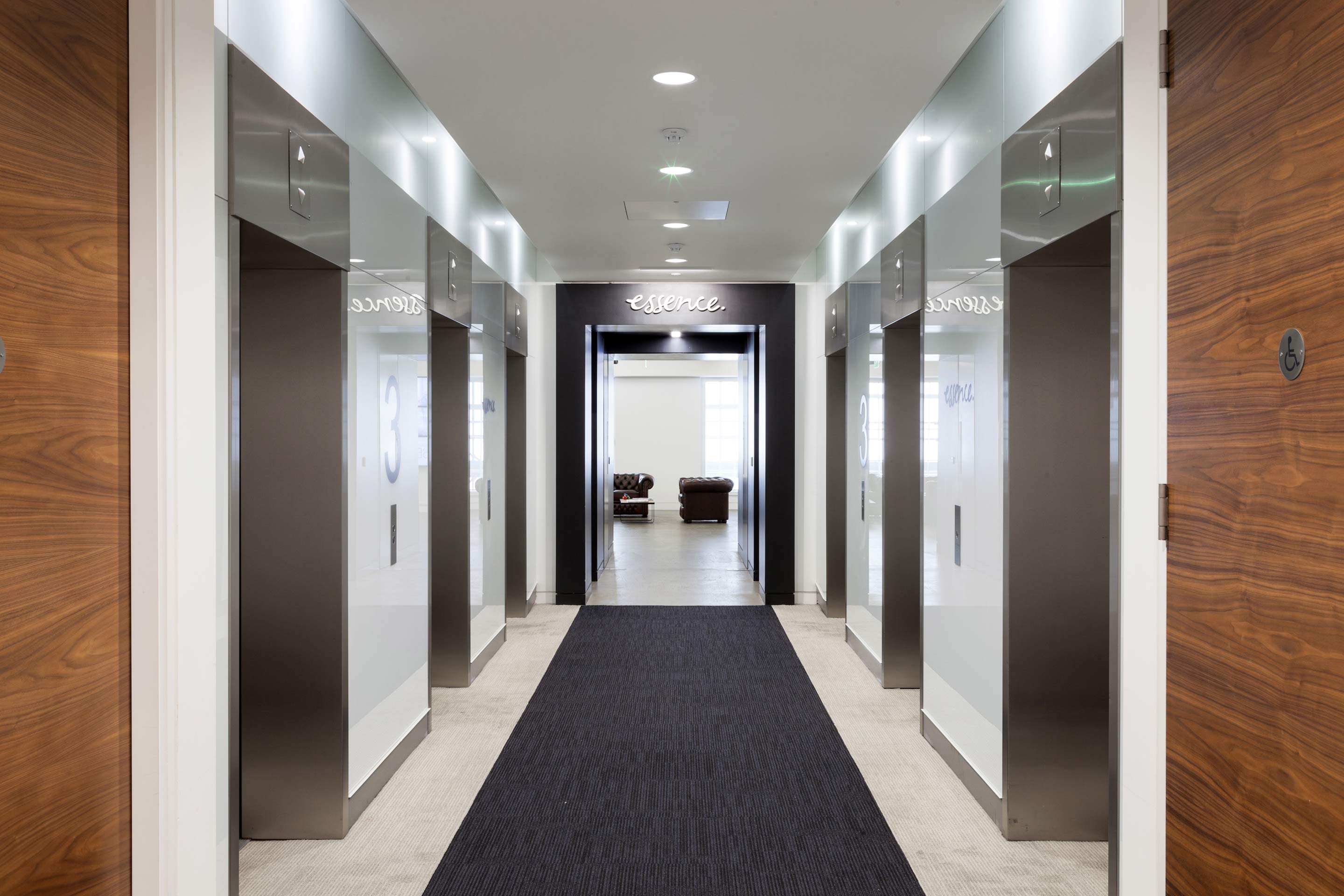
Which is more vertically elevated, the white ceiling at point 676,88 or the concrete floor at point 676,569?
the white ceiling at point 676,88

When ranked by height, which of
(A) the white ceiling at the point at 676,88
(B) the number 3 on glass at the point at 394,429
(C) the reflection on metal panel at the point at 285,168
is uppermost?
(A) the white ceiling at the point at 676,88

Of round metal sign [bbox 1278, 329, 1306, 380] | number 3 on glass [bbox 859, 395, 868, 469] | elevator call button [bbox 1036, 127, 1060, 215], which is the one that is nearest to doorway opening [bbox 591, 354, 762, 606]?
number 3 on glass [bbox 859, 395, 868, 469]

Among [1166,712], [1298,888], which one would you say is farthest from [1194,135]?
[1298,888]

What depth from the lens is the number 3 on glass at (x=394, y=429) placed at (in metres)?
4.02

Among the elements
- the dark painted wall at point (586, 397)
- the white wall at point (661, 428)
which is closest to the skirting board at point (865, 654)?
the dark painted wall at point (586, 397)

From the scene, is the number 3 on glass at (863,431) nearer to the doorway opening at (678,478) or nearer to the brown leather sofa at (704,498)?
the doorway opening at (678,478)

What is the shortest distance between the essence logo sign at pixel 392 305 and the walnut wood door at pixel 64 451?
1384 mm

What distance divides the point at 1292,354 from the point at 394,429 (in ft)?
11.1

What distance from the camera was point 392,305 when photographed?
4.02m

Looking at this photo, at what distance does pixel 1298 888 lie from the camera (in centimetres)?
173

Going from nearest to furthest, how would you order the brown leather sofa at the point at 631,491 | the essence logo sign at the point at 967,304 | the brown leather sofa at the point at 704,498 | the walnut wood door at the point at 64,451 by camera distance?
the walnut wood door at the point at 64,451
the essence logo sign at the point at 967,304
the brown leather sofa at the point at 704,498
the brown leather sofa at the point at 631,491

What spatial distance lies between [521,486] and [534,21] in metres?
5.01

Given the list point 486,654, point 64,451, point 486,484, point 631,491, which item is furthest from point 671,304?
point 631,491

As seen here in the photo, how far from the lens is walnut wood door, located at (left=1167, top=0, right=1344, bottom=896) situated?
1.66 metres
